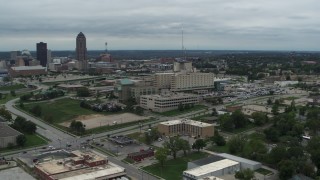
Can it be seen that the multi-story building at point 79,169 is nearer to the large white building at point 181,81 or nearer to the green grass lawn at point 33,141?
the green grass lawn at point 33,141

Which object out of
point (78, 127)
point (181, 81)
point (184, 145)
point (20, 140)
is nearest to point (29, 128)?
point (78, 127)

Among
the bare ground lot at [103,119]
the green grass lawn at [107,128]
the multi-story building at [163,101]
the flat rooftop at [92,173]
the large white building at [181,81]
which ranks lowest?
the green grass lawn at [107,128]

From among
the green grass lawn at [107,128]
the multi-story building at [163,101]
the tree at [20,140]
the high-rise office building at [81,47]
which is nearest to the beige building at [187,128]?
the green grass lawn at [107,128]

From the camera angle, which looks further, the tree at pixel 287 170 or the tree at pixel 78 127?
the tree at pixel 78 127

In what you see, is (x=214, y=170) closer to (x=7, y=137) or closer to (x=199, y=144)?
(x=199, y=144)

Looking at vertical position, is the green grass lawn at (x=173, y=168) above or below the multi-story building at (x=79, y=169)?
below

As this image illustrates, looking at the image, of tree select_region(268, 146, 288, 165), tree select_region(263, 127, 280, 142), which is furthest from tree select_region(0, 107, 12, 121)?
tree select_region(268, 146, 288, 165)

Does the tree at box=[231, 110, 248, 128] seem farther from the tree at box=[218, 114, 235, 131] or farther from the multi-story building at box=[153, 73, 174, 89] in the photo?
the multi-story building at box=[153, 73, 174, 89]
